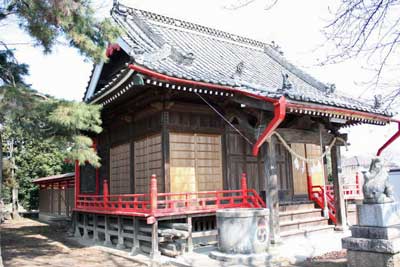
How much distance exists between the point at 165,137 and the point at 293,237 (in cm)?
433

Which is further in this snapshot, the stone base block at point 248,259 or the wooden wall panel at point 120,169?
the wooden wall panel at point 120,169

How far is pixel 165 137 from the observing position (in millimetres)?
10094

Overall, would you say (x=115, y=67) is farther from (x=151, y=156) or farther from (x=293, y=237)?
(x=293, y=237)

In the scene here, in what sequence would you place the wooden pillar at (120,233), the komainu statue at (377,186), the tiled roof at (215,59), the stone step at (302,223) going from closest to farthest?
the komainu statue at (377,186), the tiled roof at (215,59), the stone step at (302,223), the wooden pillar at (120,233)

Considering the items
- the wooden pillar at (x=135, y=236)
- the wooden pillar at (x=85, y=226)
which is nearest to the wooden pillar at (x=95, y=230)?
the wooden pillar at (x=85, y=226)

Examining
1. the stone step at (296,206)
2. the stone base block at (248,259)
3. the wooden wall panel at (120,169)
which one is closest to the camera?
the stone base block at (248,259)

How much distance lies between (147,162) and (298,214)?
15.2 ft

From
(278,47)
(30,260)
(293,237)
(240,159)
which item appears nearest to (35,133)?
(30,260)

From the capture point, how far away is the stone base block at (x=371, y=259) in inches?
256

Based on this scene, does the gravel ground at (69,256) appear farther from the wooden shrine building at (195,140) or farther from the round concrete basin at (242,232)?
the wooden shrine building at (195,140)

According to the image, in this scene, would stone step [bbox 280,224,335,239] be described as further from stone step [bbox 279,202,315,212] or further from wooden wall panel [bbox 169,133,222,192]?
wooden wall panel [bbox 169,133,222,192]

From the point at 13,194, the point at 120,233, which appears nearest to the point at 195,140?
the point at 120,233

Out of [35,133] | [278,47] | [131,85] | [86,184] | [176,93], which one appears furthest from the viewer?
[278,47]

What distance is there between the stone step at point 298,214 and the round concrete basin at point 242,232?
94.3 inches
